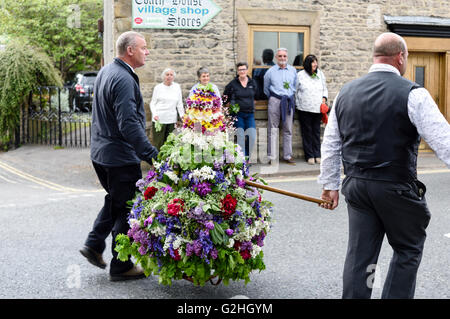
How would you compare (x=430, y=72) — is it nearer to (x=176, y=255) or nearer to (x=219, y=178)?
(x=219, y=178)

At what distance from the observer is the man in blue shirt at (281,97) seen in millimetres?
11547

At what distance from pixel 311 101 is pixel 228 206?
792 centimetres

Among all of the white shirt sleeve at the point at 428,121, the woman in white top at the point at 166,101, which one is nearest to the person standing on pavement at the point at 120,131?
the white shirt sleeve at the point at 428,121

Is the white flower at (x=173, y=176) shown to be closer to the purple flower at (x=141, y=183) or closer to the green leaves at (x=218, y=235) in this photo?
the purple flower at (x=141, y=183)

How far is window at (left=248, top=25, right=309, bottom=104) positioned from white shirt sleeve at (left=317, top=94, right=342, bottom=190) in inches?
320

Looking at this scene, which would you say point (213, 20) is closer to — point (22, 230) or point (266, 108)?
point (266, 108)

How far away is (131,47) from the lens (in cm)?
485

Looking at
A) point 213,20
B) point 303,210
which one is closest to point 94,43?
point 213,20

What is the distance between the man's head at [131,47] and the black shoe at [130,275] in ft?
5.79

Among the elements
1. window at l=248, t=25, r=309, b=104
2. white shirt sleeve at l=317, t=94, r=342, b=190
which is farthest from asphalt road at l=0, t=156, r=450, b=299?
window at l=248, t=25, r=309, b=104

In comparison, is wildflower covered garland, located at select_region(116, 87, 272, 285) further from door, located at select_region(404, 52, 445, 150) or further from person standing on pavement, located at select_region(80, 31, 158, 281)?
door, located at select_region(404, 52, 445, 150)

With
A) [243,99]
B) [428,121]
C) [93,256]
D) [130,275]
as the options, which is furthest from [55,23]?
[428,121]

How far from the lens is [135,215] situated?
4371 mm

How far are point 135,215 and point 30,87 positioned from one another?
10831 millimetres
